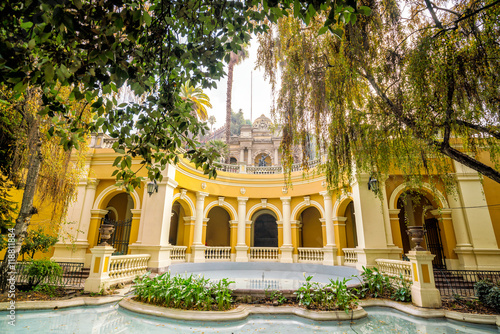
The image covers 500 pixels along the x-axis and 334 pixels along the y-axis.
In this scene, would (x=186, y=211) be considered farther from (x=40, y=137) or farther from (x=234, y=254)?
(x=40, y=137)

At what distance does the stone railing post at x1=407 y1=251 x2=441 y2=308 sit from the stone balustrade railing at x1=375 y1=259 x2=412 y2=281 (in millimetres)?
543

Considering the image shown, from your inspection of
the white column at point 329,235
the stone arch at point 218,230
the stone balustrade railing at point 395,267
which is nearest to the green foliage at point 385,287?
the stone balustrade railing at point 395,267

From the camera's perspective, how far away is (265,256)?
47.4 ft

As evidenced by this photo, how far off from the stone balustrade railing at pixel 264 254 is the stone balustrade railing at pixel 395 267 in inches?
242

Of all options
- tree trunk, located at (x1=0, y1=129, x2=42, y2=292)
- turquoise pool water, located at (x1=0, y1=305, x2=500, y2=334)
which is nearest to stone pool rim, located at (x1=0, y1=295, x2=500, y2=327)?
turquoise pool water, located at (x1=0, y1=305, x2=500, y2=334)

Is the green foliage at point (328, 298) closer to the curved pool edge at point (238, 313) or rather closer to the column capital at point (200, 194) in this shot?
the curved pool edge at point (238, 313)

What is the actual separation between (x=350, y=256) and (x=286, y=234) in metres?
3.67

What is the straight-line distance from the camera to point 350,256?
37.5ft

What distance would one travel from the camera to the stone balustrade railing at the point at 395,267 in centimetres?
716

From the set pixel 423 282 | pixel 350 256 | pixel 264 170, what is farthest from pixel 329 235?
pixel 423 282

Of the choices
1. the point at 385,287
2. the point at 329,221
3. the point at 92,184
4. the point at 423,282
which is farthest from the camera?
the point at 329,221

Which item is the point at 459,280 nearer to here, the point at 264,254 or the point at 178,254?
the point at 264,254

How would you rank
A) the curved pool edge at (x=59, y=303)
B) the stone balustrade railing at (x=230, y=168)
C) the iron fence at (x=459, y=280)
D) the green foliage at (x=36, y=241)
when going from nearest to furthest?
1. the curved pool edge at (x=59, y=303)
2. the green foliage at (x=36, y=241)
3. the iron fence at (x=459, y=280)
4. the stone balustrade railing at (x=230, y=168)

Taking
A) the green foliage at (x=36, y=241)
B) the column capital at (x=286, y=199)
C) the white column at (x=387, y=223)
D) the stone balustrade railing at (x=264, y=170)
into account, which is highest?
the stone balustrade railing at (x=264, y=170)
